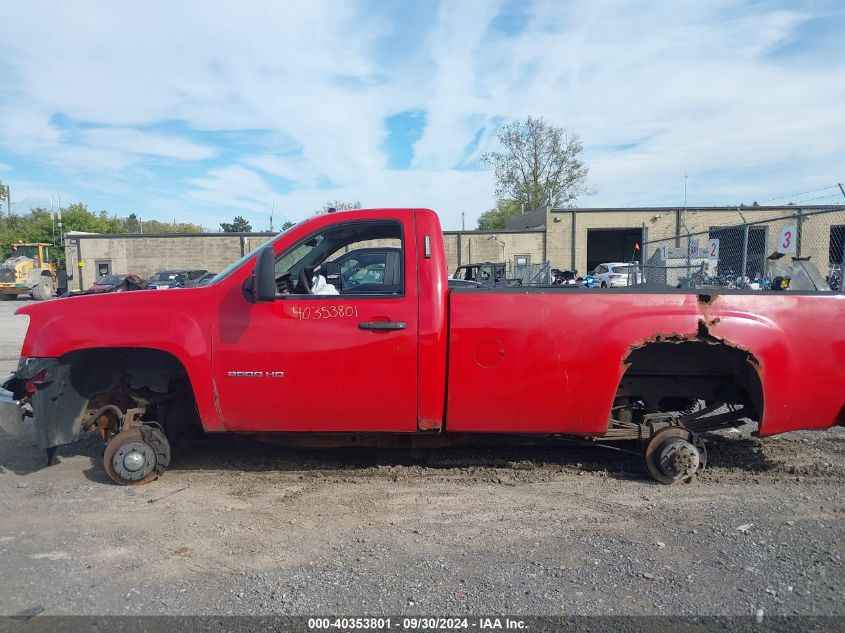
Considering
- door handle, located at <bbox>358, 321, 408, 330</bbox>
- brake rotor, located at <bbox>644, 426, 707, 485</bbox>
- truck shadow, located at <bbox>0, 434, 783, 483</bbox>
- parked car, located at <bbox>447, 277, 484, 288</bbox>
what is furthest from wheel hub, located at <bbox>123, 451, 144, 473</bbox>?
brake rotor, located at <bbox>644, 426, 707, 485</bbox>

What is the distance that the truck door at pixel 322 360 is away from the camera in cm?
404

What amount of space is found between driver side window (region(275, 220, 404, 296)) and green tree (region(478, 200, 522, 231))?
174 feet

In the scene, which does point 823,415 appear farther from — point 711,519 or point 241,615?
point 241,615

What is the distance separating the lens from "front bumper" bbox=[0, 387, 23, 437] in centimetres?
417

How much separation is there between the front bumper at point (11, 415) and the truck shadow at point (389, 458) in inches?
26.9

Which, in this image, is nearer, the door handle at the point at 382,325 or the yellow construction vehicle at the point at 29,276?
the door handle at the point at 382,325

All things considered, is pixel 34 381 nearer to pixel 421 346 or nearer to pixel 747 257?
pixel 421 346

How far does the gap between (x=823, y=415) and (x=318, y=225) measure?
3.83 m

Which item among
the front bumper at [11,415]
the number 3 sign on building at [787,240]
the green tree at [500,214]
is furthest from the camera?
the green tree at [500,214]

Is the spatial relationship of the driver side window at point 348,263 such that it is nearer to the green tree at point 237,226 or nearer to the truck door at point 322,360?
the truck door at point 322,360

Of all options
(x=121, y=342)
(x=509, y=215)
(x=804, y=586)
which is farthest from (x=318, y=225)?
(x=509, y=215)

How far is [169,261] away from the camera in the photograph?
3834cm

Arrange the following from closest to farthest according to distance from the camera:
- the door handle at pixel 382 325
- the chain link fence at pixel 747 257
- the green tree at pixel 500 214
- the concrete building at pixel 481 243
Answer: the door handle at pixel 382 325 < the chain link fence at pixel 747 257 < the concrete building at pixel 481 243 < the green tree at pixel 500 214

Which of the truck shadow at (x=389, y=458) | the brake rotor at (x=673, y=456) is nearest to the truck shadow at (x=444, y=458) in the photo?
the truck shadow at (x=389, y=458)
